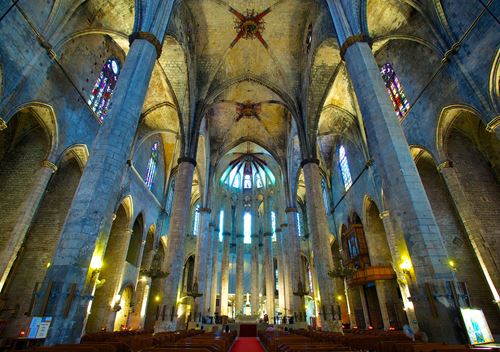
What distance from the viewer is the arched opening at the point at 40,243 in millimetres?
12547

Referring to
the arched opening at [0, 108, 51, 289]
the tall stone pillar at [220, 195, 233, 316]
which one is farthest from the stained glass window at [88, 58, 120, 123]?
the tall stone pillar at [220, 195, 233, 316]

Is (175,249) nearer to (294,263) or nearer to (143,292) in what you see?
(143,292)

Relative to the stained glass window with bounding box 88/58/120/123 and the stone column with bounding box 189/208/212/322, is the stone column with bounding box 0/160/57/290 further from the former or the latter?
the stone column with bounding box 189/208/212/322

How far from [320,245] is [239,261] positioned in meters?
16.9

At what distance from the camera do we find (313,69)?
17422 mm

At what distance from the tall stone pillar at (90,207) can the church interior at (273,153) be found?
0.14 feet

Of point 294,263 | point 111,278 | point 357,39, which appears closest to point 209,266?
point 294,263

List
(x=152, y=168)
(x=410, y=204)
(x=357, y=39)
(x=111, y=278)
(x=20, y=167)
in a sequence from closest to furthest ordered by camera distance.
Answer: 1. (x=410, y=204)
2. (x=357, y=39)
3. (x=20, y=167)
4. (x=111, y=278)
5. (x=152, y=168)

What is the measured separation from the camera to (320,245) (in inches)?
596

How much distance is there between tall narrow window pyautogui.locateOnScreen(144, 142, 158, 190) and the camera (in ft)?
71.9

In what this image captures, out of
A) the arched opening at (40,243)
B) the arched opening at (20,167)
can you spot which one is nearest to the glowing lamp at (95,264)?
the arched opening at (20,167)

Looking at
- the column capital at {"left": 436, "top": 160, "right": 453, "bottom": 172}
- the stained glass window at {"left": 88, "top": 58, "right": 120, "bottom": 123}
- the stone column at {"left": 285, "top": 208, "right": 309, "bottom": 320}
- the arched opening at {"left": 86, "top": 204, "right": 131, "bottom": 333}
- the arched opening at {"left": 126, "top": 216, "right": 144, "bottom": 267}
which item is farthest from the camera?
the arched opening at {"left": 126, "top": 216, "right": 144, "bottom": 267}

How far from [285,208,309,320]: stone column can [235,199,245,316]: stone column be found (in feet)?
21.6

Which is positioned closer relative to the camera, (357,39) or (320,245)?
(357,39)
